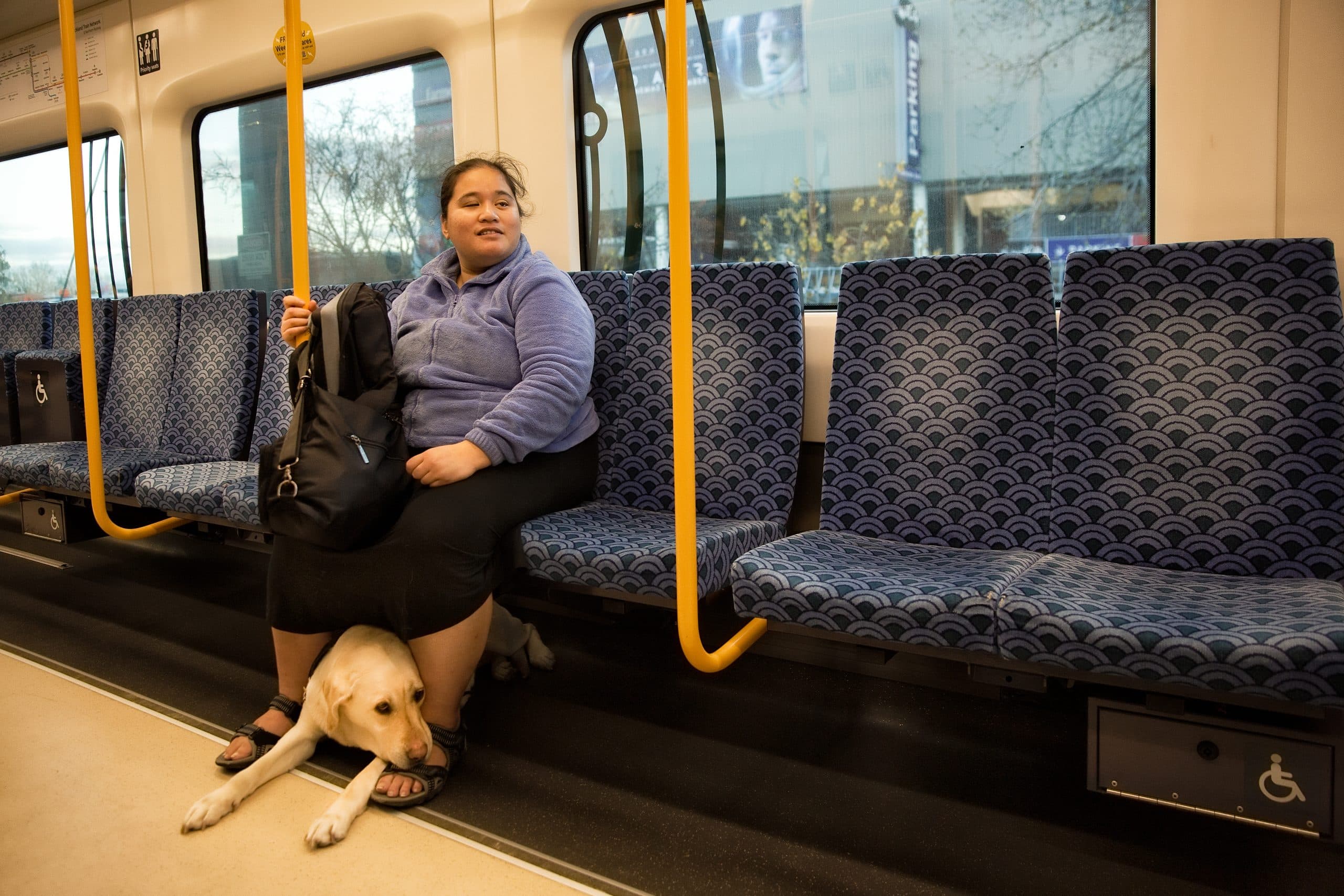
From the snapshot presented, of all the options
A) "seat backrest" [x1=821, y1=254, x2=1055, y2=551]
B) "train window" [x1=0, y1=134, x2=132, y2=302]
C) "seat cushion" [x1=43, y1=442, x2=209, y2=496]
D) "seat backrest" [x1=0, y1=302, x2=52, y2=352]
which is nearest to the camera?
"seat backrest" [x1=821, y1=254, x2=1055, y2=551]

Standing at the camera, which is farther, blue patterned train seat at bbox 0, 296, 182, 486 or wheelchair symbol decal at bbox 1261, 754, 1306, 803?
blue patterned train seat at bbox 0, 296, 182, 486

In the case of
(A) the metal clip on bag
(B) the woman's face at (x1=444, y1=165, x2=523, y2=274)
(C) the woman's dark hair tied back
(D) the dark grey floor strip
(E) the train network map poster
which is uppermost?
(E) the train network map poster

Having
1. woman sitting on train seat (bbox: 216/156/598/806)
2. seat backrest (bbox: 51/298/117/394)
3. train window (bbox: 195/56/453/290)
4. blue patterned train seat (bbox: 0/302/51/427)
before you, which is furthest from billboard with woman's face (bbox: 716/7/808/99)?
blue patterned train seat (bbox: 0/302/51/427)

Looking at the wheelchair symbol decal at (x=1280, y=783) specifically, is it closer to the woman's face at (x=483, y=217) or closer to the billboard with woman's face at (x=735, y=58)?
the woman's face at (x=483, y=217)

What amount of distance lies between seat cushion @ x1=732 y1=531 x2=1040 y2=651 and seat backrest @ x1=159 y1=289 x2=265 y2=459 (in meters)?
2.54

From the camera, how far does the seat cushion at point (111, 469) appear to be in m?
3.34

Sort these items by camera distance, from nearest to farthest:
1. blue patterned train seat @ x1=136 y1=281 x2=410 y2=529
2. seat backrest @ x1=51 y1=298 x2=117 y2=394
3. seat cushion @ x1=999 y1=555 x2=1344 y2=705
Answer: seat cushion @ x1=999 y1=555 x2=1344 y2=705 < blue patterned train seat @ x1=136 y1=281 x2=410 y2=529 < seat backrest @ x1=51 y1=298 x2=117 y2=394

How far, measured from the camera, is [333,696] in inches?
83.7

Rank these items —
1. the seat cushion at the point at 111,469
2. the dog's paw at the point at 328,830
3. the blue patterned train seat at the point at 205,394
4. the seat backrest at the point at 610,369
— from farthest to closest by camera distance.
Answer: the blue patterned train seat at the point at 205,394, the seat cushion at the point at 111,469, the seat backrest at the point at 610,369, the dog's paw at the point at 328,830

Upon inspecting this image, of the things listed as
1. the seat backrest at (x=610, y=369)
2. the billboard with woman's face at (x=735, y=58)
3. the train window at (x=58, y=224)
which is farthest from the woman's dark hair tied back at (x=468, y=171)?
the train window at (x=58, y=224)

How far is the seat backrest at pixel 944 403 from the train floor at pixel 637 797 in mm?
541

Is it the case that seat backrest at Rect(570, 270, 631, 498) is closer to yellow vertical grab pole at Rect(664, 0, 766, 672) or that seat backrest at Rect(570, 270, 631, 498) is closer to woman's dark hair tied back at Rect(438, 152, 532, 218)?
woman's dark hair tied back at Rect(438, 152, 532, 218)

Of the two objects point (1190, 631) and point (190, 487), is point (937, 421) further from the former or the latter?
point (190, 487)

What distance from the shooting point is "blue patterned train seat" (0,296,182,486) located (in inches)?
158
